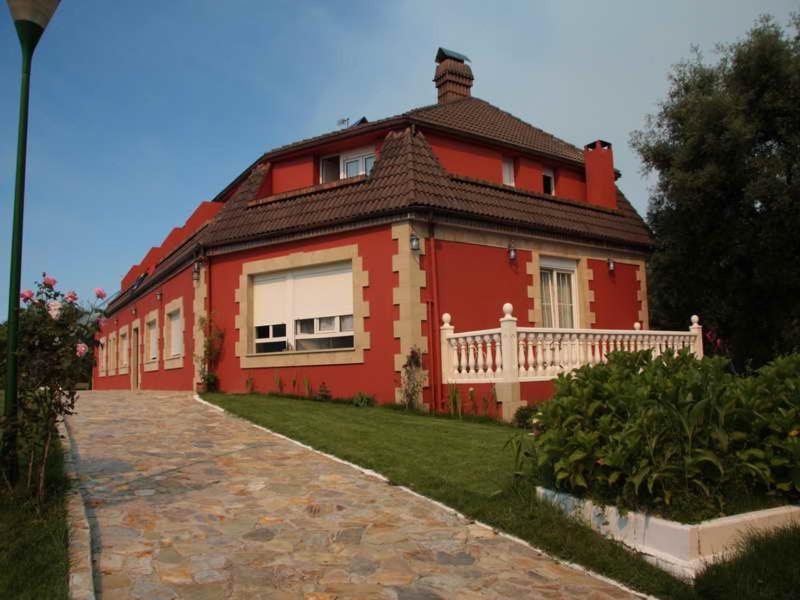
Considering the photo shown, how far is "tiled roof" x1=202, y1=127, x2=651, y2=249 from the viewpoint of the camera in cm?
1304

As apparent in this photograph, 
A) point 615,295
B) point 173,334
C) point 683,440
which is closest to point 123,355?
point 173,334

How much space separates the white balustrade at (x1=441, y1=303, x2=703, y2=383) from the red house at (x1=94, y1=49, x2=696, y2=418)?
1.3 inches

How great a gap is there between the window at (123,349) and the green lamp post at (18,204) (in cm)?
1983

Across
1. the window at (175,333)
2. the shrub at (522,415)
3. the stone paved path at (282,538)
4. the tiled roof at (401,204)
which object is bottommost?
the stone paved path at (282,538)

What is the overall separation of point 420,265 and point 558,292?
424cm

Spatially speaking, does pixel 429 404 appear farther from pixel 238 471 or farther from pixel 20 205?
pixel 20 205

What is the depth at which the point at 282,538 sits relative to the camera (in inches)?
191

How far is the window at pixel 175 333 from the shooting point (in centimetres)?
1769

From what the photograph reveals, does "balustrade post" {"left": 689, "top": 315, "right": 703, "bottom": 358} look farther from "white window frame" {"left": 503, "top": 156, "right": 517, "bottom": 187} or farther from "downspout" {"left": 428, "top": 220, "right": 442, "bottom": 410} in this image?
"downspout" {"left": 428, "top": 220, "right": 442, "bottom": 410}

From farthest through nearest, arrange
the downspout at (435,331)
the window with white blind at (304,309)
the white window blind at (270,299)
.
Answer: the white window blind at (270,299)
the window with white blind at (304,309)
the downspout at (435,331)

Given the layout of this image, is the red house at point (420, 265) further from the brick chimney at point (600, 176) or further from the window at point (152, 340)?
the window at point (152, 340)

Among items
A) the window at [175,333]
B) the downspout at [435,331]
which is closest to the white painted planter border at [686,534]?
the downspout at [435,331]

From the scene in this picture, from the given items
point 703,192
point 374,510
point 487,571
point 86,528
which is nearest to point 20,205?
point 86,528

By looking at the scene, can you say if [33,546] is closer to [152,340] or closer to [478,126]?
[478,126]
